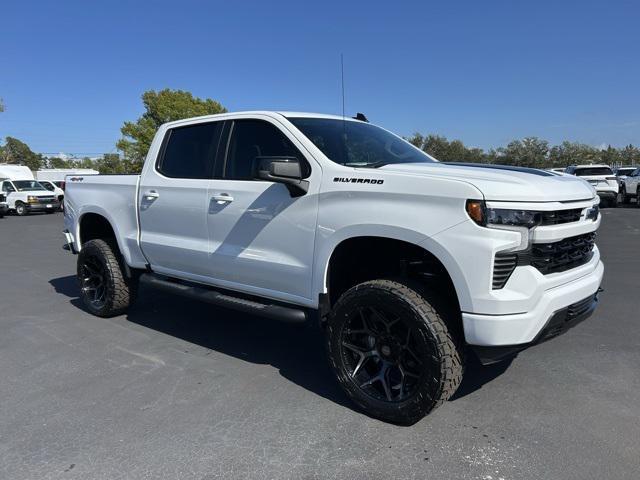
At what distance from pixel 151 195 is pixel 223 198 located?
1090 mm

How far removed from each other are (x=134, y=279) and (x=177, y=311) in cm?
72

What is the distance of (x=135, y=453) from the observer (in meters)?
3.01

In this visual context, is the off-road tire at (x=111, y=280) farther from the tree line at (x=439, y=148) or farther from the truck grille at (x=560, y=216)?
the tree line at (x=439, y=148)

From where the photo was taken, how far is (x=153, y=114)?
4003cm

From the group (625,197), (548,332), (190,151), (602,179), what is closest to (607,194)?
(602,179)

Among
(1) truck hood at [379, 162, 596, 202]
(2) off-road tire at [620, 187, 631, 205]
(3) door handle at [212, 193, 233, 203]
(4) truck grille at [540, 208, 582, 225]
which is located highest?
(1) truck hood at [379, 162, 596, 202]

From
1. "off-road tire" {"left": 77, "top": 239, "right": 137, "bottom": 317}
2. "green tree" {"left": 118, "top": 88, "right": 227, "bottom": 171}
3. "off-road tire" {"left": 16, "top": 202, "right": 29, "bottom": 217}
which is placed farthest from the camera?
"green tree" {"left": 118, "top": 88, "right": 227, "bottom": 171}

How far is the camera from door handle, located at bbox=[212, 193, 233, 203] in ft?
13.7

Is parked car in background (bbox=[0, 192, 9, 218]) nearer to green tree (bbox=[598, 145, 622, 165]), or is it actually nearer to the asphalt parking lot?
the asphalt parking lot

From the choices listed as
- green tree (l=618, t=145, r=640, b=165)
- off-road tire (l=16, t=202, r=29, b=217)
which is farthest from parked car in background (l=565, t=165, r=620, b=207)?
green tree (l=618, t=145, r=640, b=165)

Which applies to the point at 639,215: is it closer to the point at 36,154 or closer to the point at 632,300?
the point at 632,300

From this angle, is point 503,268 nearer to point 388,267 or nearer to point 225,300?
point 388,267

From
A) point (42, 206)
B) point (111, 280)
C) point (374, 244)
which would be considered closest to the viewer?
point (374, 244)

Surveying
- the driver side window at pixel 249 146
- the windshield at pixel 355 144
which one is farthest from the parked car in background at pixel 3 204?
the windshield at pixel 355 144
